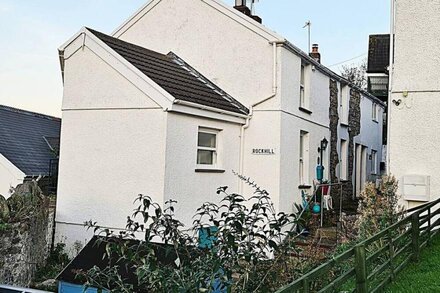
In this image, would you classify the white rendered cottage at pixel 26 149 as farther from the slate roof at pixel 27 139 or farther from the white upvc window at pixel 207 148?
the white upvc window at pixel 207 148

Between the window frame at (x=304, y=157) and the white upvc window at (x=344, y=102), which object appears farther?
the white upvc window at (x=344, y=102)

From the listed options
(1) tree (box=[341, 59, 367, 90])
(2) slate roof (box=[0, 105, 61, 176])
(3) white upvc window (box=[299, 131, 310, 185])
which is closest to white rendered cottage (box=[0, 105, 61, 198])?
(2) slate roof (box=[0, 105, 61, 176])

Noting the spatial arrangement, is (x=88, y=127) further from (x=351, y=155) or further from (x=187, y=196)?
(x=351, y=155)

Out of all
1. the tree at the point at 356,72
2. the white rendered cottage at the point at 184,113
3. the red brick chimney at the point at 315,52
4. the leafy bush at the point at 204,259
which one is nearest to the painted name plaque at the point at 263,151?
the white rendered cottage at the point at 184,113

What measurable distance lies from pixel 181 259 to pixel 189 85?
9.02 meters

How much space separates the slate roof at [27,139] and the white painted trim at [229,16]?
244 inches

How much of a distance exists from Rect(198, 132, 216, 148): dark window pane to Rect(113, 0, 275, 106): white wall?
1.86m

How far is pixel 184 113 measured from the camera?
11.3 m

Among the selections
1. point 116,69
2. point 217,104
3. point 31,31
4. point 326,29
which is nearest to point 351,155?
point 326,29

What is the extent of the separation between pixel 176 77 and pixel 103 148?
2.89 metres

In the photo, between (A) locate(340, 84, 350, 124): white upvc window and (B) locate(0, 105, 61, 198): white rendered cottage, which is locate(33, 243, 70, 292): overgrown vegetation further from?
(A) locate(340, 84, 350, 124): white upvc window

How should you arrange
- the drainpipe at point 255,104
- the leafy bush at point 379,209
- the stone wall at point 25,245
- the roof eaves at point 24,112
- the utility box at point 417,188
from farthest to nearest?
the roof eaves at point 24,112, the drainpipe at point 255,104, the stone wall at point 25,245, the utility box at point 417,188, the leafy bush at point 379,209

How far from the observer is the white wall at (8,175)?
16859 millimetres

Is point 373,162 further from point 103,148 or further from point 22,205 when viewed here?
point 22,205
